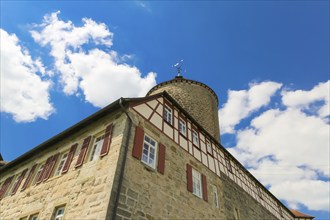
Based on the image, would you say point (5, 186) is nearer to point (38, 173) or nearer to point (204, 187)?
point (38, 173)

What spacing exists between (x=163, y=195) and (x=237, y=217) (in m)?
6.48

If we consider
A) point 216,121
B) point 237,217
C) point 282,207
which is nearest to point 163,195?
point 237,217

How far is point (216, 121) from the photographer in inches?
796

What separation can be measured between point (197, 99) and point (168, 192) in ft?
39.6

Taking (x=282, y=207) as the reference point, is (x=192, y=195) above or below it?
below

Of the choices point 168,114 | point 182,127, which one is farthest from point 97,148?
point 182,127

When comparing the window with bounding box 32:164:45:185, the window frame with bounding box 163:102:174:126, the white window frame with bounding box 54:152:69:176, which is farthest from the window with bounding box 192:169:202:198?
the window with bounding box 32:164:45:185

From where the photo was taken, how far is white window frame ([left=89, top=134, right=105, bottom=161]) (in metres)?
8.68

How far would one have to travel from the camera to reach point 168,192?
866cm

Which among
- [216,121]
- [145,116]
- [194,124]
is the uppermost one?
[216,121]

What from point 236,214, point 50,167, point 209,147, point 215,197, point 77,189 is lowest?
point 77,189

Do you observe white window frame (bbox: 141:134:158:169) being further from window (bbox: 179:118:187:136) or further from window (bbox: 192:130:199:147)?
window (bbox: 192:130:199:147)

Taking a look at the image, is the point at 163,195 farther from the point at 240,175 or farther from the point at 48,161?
the point at 240,175

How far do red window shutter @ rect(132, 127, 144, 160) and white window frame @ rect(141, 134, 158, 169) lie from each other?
0.25 meters
